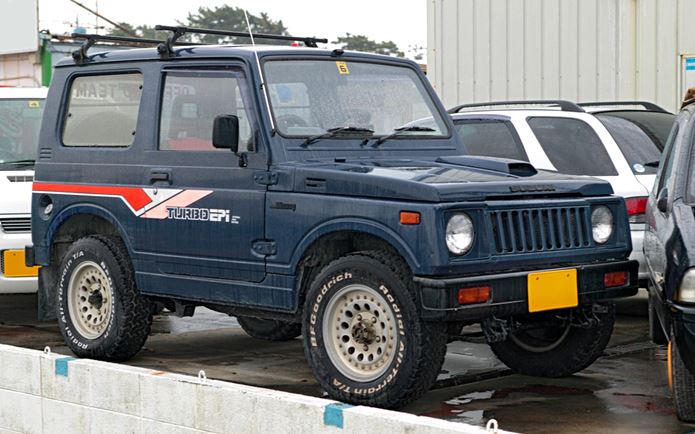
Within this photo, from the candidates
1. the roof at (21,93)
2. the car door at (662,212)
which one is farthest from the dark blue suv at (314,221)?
the roof at (21,93)

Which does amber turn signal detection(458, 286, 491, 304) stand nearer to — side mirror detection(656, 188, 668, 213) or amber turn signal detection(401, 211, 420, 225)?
amber turn signal detection(401, 211, 420, 225)

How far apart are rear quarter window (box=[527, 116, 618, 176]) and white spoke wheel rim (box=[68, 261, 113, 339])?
3.37 meters

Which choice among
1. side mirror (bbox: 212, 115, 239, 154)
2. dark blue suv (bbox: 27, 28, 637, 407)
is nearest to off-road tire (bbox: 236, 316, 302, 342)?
dark blue suv (bbox: 27, 28, 637, 407)

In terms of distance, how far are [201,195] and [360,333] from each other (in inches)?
59.8

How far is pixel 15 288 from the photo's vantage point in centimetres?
967

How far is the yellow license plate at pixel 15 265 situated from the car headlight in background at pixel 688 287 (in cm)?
565

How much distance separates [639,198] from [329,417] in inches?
145

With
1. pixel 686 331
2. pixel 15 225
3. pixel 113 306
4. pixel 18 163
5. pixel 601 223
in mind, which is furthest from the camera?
pixel 18 163

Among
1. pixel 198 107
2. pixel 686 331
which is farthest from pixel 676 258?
pixel 198 107

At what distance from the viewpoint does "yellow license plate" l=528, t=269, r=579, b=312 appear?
641 cm

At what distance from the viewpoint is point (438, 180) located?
6.41 meters

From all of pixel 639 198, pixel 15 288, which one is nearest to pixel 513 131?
pixel 639 198

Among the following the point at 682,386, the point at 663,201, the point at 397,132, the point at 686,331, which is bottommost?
the point at 682,386

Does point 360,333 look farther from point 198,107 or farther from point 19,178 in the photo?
point 19,178
